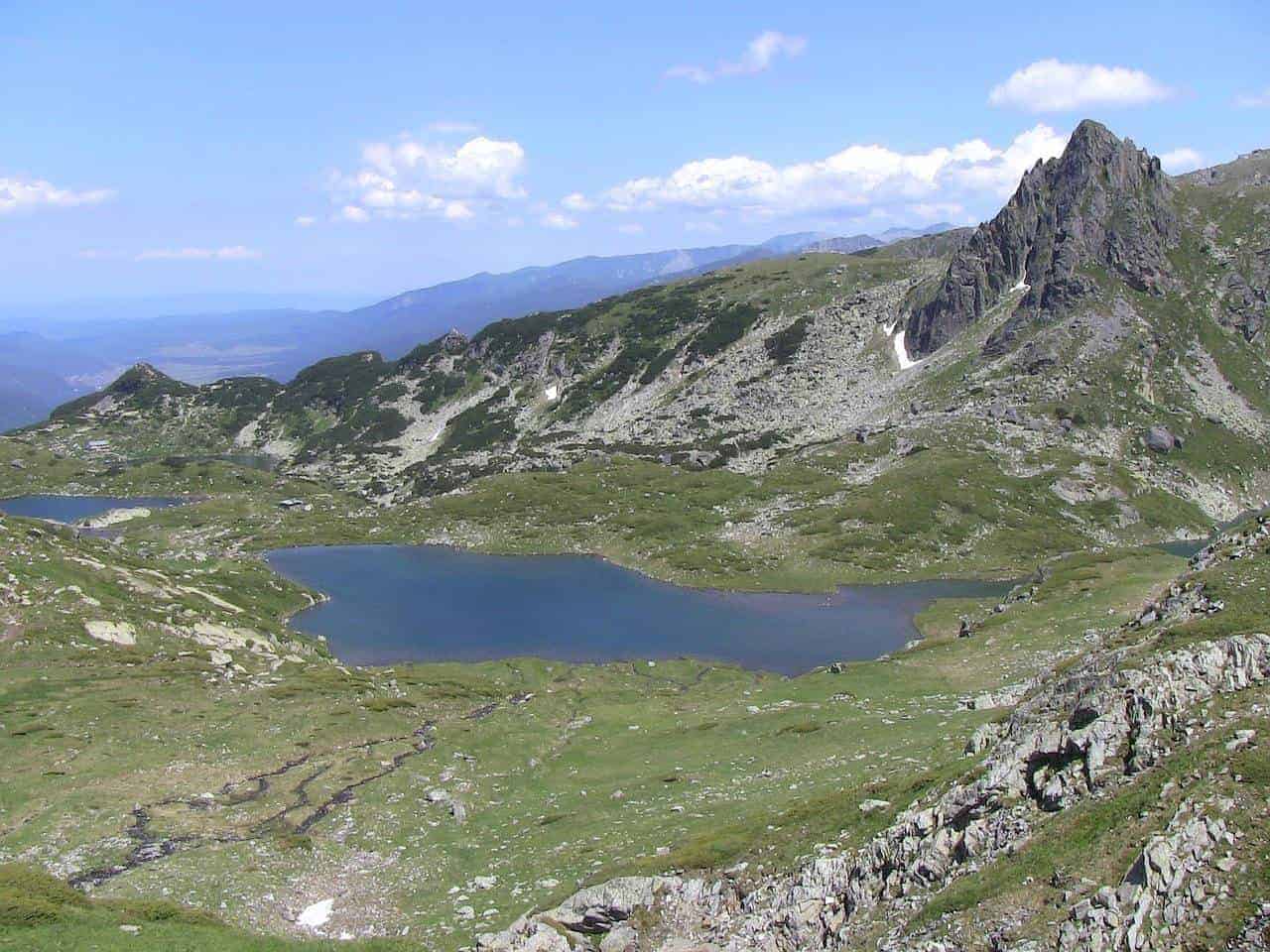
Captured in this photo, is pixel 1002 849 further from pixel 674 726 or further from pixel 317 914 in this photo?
pixel 674 726

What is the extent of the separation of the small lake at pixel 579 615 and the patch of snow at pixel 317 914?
62.7 meters

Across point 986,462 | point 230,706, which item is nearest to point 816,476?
point 986,462

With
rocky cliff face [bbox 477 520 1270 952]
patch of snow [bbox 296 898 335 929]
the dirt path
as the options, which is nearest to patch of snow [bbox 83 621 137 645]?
the dirt path

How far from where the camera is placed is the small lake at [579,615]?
102250 millimetres

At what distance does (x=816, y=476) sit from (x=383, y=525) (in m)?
83.4

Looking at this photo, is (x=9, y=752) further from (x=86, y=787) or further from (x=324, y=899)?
(x=324, y=899)

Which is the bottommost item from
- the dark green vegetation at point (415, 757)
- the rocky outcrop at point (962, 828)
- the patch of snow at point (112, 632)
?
the dark green vegetation at point (415, 757)

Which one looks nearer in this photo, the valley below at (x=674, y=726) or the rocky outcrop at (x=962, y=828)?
the valley below at (x=674, y=726)

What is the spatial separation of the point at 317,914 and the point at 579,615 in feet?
266

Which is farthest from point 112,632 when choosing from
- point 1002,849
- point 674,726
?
point 1002,849

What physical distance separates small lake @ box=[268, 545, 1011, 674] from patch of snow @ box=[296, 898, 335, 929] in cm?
6267

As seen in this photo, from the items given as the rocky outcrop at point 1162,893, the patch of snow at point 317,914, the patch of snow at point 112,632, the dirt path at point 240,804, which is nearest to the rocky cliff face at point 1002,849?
the rocky outcrop at point 1162,893

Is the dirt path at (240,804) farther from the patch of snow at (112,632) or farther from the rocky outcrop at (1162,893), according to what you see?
the rocky outcrop at (1162,893)

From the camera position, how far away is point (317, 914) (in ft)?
119
